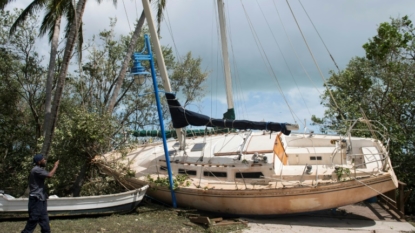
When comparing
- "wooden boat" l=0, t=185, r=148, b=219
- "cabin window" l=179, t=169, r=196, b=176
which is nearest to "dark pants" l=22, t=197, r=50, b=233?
"wooden boat" l=0, t=185, r=148, b=219

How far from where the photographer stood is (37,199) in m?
7.53

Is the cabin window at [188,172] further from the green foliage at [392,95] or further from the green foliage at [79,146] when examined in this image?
the green foliage at [392,95]

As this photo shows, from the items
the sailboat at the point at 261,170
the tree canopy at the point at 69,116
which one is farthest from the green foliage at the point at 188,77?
the sailboat at the point at 261,170

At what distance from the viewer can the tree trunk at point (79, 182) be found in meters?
12.4

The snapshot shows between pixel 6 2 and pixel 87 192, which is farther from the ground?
pixel 6 2

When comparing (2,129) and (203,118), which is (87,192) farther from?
(2,129)

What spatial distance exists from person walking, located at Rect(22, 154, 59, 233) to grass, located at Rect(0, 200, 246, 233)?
163cm

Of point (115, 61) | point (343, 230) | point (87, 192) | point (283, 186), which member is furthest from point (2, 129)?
point (343, 230)

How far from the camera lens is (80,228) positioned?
940 cm

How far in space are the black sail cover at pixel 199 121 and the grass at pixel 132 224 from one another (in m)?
3.00

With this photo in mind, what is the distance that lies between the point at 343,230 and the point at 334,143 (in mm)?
3863

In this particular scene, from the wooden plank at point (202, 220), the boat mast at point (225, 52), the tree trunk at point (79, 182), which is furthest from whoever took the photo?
the boat mast at point (225, 52)

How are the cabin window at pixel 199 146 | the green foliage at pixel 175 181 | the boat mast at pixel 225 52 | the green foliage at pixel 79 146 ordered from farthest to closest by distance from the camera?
the boat mast at pixel 225 52, the cabin window at pixel 199 146, the green foliage at pixel 79 146, the green foliage at pixel 175 181

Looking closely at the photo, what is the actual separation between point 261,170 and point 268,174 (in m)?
0.25
